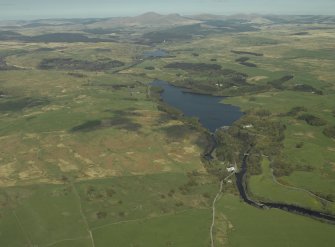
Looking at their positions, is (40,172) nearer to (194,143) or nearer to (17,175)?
(17,175)

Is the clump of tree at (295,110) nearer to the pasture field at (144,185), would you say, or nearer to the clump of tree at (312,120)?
the pasture field at (144,185)

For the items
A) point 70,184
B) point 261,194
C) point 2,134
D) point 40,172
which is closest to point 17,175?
point 40,172

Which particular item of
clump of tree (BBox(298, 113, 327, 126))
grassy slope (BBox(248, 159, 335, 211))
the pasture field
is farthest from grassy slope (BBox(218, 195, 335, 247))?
clump of tree (BBox(298, 113, 327, 126))

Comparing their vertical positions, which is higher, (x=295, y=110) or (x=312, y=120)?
(x=312, y=120)

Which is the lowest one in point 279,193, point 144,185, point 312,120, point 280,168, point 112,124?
point 112,124

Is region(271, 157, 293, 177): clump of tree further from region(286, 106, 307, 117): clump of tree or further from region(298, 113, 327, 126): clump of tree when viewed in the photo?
region(286, 106, 307, 117): clump of tree

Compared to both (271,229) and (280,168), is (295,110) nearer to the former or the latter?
(280,168)

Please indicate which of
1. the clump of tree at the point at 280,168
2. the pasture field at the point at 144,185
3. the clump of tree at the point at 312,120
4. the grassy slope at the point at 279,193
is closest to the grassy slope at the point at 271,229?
the pasture field at the point at 144,185

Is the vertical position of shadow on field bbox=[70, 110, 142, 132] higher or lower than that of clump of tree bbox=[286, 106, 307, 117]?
lower

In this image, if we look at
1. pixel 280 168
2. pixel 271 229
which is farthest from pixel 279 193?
pixel 271 229
